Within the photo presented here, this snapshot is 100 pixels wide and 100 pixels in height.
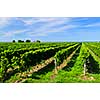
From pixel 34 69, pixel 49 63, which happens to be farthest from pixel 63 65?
pixel 34 69

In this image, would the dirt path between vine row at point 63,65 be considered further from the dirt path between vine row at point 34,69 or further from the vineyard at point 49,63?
the dirt path between vine row at point 34,69

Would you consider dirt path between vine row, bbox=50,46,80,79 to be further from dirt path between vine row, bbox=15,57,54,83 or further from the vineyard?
dirt path between vine row, bbox=15,57,54,83

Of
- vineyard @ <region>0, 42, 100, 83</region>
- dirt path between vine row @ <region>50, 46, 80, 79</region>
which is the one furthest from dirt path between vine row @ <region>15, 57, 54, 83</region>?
dirt path between vine row @ <region>50, 46, 80, 79</region>

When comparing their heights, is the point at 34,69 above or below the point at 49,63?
below

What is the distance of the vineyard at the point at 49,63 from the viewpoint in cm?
715

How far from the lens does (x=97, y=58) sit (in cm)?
735

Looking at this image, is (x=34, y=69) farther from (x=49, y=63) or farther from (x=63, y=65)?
(x=63, y=65)

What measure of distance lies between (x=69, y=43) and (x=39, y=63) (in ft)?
2.38

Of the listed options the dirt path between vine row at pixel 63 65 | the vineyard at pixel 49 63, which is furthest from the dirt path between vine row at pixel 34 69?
the dirt path between vine row at pixel 63 65

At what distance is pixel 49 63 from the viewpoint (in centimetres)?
729
